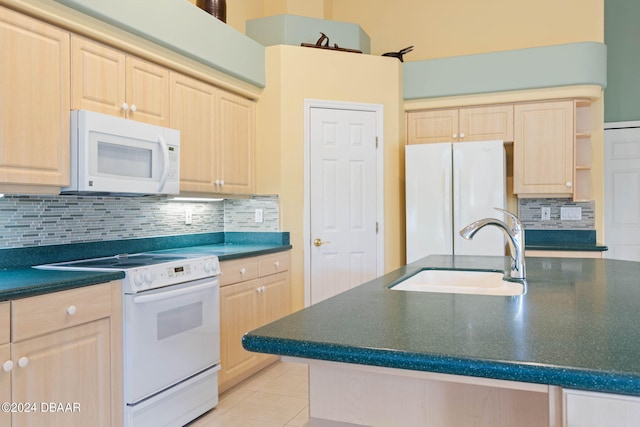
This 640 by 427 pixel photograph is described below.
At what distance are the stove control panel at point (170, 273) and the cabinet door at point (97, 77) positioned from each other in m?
0.86

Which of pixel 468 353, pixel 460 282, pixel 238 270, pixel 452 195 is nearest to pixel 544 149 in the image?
pixel 452 195

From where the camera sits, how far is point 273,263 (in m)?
3.60

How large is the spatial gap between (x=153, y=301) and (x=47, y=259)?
657 mm

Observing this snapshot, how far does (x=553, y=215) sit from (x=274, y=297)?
2.48 m

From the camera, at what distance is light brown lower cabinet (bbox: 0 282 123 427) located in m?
1.75

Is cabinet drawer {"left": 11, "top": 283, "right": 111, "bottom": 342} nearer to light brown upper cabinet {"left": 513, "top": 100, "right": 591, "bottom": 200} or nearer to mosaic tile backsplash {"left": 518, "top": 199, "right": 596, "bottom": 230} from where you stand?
light brown upper cabinet {"left": 513, "top": 100, "right": 591, "bottom": 200}

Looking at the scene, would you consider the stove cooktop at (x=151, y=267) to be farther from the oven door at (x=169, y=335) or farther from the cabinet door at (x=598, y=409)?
the cabinet door at (x=598, y=409)

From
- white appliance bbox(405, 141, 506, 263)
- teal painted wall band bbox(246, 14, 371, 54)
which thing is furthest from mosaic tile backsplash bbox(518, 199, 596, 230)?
teal painted wall band bbox(246, 14, 371, 54)

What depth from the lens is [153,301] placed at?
2.35 m

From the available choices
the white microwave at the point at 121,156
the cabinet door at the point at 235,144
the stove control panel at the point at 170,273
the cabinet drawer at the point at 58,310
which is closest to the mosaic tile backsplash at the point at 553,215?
the cabinet door at the point at 235,144

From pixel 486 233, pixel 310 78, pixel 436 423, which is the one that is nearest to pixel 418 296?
pixel 436 423

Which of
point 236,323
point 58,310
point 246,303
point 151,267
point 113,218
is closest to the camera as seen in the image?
point 58,310

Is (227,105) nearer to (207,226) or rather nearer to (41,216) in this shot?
(207,226)

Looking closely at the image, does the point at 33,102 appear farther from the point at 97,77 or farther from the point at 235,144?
the point at 235,144
